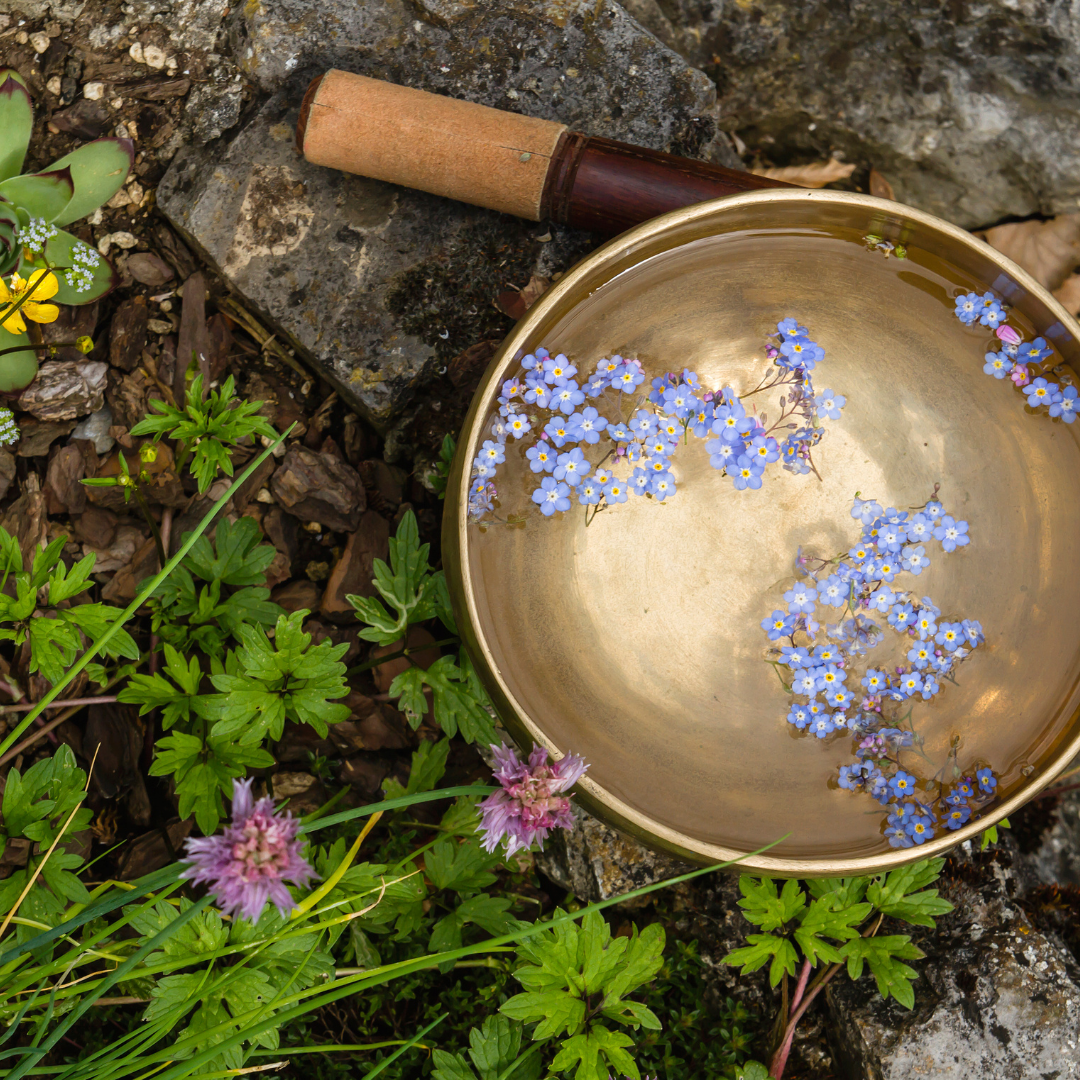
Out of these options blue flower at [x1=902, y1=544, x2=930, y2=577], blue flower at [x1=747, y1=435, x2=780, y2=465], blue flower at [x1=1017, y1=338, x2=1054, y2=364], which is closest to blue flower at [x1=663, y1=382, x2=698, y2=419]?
blue flower at [x1=747, y1=435, x2=780, y2=465]

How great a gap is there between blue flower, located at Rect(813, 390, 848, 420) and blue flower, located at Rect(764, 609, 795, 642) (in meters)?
0.32

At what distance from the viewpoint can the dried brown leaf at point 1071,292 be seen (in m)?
1.83

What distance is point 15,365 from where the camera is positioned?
1402 mm

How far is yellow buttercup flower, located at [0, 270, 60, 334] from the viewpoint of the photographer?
1.37 meters

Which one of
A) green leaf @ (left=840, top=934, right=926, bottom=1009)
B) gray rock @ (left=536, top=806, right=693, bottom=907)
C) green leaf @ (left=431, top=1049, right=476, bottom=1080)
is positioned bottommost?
green leaf @ (left=431, top=1049, right=476, bottom=1080)

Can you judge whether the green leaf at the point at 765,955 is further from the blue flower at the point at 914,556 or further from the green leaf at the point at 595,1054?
the blue flower at the point at 914,556

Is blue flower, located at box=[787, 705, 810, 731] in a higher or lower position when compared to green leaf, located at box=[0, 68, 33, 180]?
lower

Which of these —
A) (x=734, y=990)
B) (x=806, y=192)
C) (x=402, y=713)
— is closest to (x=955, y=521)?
(x=806, y=192)

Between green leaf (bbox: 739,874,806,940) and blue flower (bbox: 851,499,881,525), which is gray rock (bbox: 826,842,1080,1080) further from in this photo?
blue flower (bbox: 851,499,881,525)

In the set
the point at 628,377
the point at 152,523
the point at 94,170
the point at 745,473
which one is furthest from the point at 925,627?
the point at 94,170

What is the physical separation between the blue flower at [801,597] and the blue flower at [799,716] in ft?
0.49

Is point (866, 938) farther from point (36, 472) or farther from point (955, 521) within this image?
point (36, 472)

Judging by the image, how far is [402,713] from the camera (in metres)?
1.57

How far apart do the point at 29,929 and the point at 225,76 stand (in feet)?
4.59
